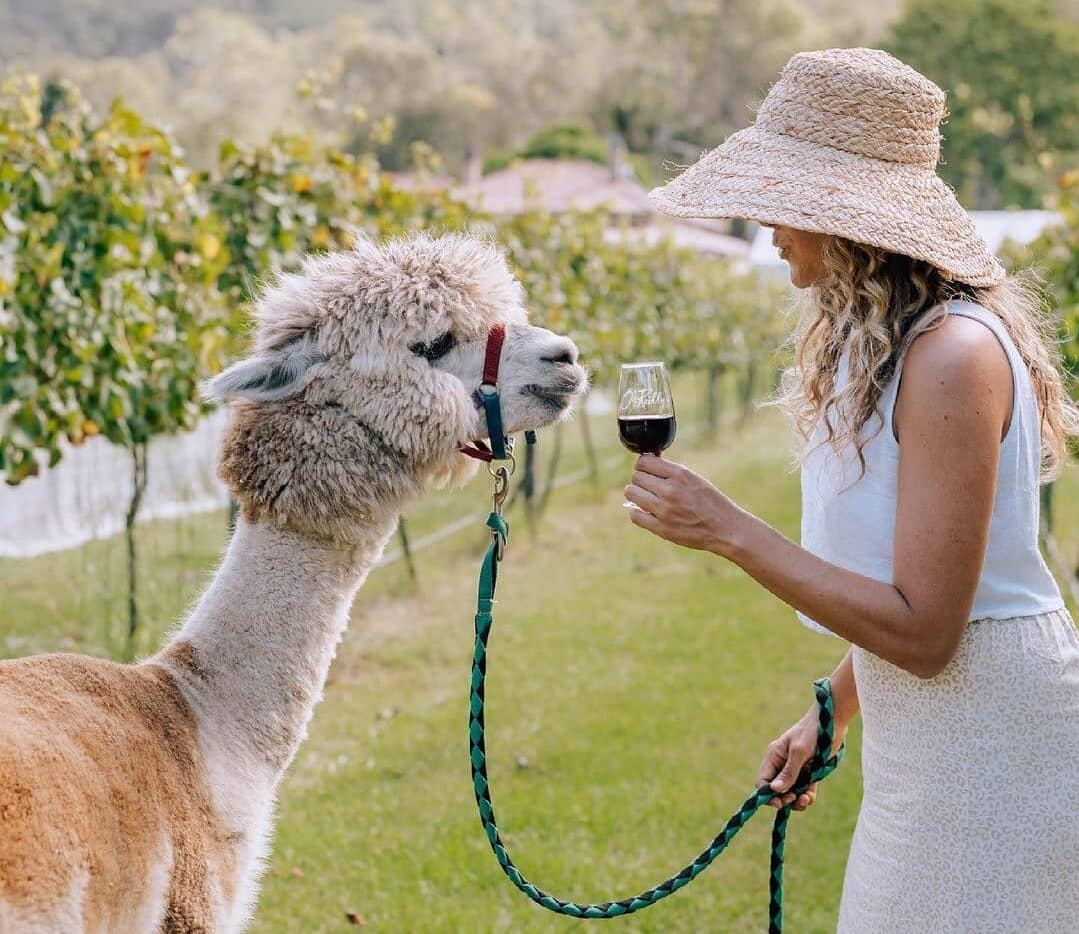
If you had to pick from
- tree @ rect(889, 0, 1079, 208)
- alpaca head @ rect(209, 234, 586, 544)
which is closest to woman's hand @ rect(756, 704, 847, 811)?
alpaca head @ rect(209, 234, 586, 544)

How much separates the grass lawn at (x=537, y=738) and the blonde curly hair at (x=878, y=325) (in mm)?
393

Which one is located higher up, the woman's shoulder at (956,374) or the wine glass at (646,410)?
the woman's shoulder at (956,374)

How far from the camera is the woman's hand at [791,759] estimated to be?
222 cm

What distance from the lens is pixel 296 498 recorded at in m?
2.29

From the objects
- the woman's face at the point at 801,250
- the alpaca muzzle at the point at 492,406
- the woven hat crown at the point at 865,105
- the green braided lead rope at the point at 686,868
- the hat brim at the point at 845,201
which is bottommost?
the green braided lead rope at the point at 686,868

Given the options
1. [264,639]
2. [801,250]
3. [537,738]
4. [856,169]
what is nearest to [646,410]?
[801,250]

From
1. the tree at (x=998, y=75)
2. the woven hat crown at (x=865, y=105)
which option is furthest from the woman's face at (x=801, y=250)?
the tree at (x=998, y=75)

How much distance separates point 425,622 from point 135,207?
3.31m

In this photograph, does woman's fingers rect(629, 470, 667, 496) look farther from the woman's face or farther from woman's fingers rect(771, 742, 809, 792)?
woman's fingers rect(771, 742, 809, 792)

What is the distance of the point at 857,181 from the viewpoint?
1.88 m

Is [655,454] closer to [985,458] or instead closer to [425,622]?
[985,458]

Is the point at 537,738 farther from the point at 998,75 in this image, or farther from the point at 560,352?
the point at 998,75

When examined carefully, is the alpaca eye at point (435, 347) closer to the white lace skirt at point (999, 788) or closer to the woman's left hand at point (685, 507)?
the woman's left hand at point (685, 507)

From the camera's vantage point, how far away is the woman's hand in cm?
222
